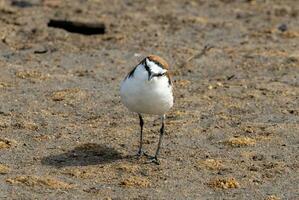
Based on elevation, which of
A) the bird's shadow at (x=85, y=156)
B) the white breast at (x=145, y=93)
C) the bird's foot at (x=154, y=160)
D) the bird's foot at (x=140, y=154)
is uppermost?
the white breast at (x=145, y=93)

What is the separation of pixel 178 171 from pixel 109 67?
15.9 feet

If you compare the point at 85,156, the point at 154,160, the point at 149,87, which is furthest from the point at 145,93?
the point at 85,156

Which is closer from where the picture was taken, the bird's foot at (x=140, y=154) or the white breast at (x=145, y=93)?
the white breast at (x=145, y=93)

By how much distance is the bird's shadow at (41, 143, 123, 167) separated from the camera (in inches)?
370

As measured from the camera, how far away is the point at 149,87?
8.98 metres

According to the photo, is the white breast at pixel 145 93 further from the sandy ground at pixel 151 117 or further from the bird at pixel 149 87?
the sandy ground at pixel 151 117

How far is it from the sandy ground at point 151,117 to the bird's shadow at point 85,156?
15 millimetres

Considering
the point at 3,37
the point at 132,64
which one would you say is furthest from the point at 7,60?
the point at 132,64

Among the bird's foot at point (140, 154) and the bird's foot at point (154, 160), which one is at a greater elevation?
the bird's foot at point (154, 160)

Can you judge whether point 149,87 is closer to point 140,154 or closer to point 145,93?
point 145,93

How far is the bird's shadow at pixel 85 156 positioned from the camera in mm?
9406

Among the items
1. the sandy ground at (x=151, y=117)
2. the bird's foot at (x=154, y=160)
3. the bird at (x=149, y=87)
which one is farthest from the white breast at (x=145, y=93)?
the sandy ground at (x=151, y=117)

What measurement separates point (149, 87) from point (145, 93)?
3.9 inches

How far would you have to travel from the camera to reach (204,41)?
15.5 m
